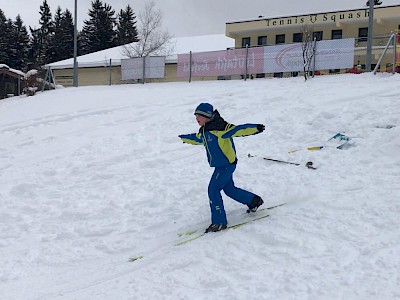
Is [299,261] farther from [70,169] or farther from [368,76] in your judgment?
[368,76]

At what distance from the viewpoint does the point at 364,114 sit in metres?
8.67

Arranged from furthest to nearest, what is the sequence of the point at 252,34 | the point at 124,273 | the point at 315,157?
the point at 252,34, the point at 315,157, the point at 124,273

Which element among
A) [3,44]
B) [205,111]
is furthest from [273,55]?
[3,44]

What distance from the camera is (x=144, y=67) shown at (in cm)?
2141

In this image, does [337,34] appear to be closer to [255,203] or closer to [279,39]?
[279,39]

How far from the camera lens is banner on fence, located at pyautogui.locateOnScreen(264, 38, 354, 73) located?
15.8m

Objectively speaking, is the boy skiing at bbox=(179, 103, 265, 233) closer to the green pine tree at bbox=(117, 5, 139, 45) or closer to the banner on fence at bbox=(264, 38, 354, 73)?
the banner on fence at bbox=(264, 38, 354, 73)

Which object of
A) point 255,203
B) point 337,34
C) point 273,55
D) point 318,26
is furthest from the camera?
point 337,34

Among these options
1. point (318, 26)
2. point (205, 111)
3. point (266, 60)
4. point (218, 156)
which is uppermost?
point (318, 26)

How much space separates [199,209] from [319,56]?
12.4 metres

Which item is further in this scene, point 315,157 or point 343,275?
point 315,157

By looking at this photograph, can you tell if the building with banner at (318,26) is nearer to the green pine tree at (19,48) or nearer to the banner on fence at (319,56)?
the banner on fence at (319,56)

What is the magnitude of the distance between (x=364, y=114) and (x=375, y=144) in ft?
6.23

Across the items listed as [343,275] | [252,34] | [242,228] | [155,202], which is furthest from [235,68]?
[252,34]
